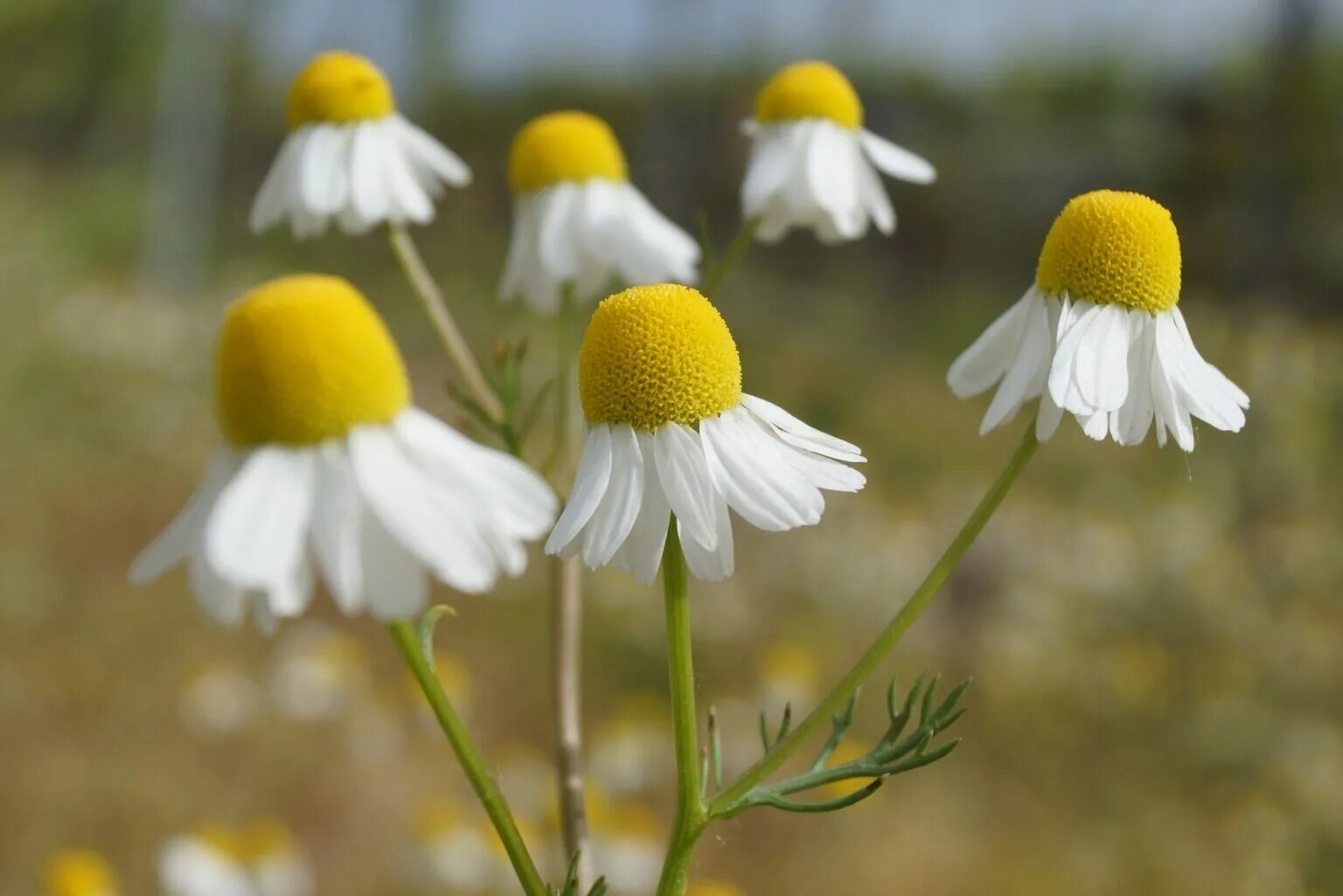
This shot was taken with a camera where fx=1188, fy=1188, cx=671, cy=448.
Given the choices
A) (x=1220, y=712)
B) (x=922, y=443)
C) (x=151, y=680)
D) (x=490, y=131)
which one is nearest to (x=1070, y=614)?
(x=1220, y=712)

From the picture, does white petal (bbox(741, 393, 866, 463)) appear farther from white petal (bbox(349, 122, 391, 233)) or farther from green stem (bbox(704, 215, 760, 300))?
white petal (bbox(349, 122, 391, 233))

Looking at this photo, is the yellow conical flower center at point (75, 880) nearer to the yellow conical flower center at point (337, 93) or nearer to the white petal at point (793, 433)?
the yellow conical flower center at point (337, 93)

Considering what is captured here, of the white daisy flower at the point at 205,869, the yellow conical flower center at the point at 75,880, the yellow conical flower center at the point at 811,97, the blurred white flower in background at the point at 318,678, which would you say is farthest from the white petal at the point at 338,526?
the blurred white flower in background at the point at 318,678

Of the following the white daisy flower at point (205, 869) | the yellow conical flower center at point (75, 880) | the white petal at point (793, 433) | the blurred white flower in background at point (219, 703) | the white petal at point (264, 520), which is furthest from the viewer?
the blurred white flower in background at point (219, 703)

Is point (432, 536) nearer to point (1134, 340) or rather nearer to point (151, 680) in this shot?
point (1134, 340)

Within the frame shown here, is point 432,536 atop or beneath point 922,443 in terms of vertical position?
atop

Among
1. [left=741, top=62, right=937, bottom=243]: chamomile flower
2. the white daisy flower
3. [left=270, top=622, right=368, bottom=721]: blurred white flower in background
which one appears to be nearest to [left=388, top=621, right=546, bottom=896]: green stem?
[left=741, top=62, right=937, bottom=243]: chamomile flower
